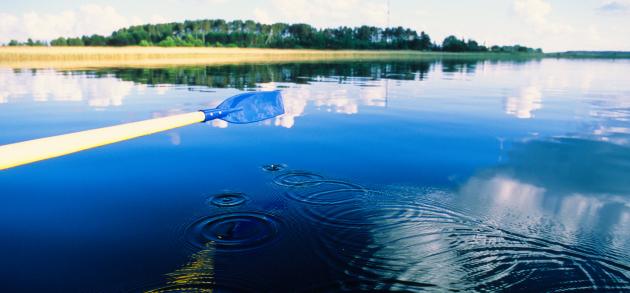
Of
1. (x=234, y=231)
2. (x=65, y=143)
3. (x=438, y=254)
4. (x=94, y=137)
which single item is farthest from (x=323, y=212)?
(x=65, y=143)

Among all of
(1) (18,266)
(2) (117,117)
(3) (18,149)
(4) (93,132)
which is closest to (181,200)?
(1) (18,266)

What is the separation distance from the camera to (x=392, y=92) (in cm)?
1700

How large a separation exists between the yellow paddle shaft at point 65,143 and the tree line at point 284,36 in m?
129

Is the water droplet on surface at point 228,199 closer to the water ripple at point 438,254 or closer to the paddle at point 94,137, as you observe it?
the water ripple at point 438,254

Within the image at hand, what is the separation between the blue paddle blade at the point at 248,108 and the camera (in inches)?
175

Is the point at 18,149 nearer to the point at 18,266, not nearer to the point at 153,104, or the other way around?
the point at 18,266

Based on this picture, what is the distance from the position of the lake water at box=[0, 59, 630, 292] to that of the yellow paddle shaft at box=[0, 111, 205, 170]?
1238mm

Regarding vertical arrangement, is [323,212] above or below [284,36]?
below

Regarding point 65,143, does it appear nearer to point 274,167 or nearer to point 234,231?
point 234,231

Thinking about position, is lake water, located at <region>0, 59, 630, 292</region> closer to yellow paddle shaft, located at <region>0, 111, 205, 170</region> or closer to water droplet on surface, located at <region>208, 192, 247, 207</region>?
water droplet on surface, located at <region>208, 192, 247, 207</region>

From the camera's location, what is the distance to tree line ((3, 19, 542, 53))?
439 ft

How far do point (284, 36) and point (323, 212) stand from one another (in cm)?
15799

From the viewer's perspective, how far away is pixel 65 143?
7.30 feet

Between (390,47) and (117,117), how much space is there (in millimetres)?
141820
